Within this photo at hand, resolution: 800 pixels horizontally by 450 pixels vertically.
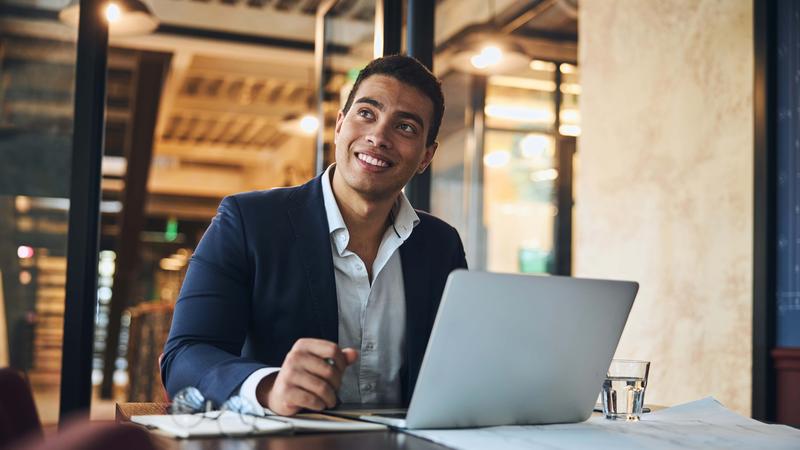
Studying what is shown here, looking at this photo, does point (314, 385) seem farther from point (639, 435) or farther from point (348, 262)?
point (348, 262)

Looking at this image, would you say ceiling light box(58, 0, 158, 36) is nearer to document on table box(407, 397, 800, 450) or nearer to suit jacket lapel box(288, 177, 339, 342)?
suit jacket lapel box(288, 177, 339, 342)

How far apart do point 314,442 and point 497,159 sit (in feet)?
18.3

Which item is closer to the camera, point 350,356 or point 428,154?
point 350,356

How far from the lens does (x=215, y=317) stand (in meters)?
1.66

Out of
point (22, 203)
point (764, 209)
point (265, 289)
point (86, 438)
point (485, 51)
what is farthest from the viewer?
point (485, 51)

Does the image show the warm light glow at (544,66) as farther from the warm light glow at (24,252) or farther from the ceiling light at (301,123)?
the warm light glow at (24,252)

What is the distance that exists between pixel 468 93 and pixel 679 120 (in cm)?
274

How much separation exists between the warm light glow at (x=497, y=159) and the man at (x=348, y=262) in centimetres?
441

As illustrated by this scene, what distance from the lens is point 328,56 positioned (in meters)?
4.19

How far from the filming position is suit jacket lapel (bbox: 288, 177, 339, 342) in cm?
181

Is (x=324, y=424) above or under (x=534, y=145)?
under

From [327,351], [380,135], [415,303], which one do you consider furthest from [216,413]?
[380,135]

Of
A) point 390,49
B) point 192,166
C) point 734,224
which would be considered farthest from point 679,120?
point 192,166

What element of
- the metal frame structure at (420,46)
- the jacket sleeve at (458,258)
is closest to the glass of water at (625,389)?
the jacket sleeve at (458,258)
